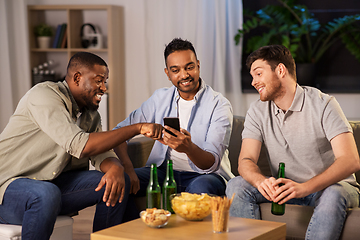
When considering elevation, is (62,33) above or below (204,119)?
above

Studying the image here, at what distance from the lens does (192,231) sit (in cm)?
144

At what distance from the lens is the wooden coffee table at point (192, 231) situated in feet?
4.55

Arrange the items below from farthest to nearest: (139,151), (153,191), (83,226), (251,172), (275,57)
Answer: (83,226)
(139,151)
(275,57)
(251,172)
(153,191)

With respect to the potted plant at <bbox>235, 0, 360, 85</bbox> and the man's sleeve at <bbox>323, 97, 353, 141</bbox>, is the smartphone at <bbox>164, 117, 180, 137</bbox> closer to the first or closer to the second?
the man's sleeve at <bbox>323, 97, 353, 141</bbox>

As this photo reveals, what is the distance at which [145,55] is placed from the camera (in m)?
4.29

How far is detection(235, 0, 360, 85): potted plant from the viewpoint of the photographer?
3.66 metres

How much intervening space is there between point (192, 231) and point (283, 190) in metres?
0.49

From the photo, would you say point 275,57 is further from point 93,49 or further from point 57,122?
point 93,49

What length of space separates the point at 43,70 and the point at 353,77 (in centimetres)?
307

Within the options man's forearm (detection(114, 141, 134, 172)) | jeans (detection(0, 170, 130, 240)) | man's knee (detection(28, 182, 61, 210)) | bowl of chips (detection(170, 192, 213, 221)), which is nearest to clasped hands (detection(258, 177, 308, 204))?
bowl of chips (detection(170, 192, 213, 221))

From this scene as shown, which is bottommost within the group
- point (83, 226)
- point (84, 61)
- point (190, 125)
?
point (83, 226)

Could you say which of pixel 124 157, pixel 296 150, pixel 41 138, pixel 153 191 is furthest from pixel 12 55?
pixel 296 150

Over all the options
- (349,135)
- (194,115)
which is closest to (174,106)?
(194,115)

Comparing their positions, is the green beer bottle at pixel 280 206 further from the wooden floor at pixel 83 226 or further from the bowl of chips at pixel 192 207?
the wooden floor at pixel 83 226
